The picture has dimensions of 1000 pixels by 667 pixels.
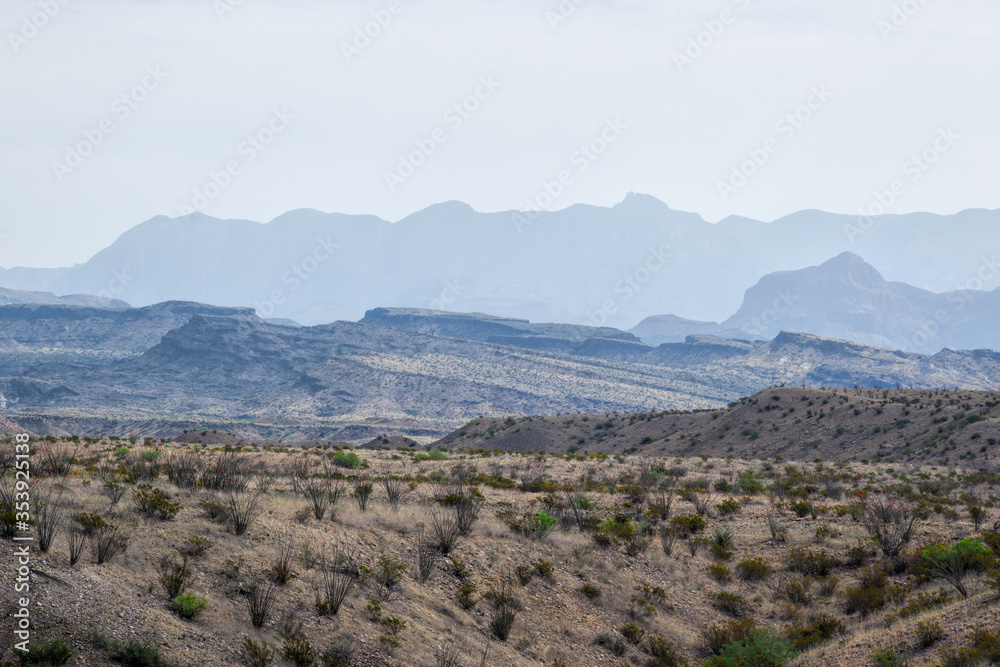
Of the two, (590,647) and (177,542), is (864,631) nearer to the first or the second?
(590,647)

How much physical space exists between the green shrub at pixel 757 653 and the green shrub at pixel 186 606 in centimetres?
854

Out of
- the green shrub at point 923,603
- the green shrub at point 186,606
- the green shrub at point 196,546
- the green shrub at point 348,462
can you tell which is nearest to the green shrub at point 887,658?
the green shrub at point 923,603

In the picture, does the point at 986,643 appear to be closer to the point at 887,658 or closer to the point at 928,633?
the point at 928,633

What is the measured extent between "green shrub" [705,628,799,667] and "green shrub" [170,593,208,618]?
8.54 metres

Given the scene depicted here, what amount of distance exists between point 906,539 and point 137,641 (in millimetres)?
16273

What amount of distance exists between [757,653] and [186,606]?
9392mm

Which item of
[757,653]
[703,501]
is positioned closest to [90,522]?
[757,653]

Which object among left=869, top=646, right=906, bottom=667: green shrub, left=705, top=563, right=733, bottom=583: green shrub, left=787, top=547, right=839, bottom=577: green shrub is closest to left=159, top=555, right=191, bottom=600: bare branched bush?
left=869, top=646, right=906, bottom=667: green shrub

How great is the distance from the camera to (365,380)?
488ft

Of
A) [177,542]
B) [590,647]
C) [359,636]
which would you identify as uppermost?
[177,542]

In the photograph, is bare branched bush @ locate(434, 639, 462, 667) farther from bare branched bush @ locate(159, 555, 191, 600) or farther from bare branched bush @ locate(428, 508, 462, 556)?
bare branched bush @ locate(159, 555, 191, 600)

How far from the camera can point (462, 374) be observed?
15562 centimetres

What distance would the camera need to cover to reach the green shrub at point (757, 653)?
40.6ft

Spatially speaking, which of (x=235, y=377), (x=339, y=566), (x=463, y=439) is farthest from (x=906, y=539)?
(x=235, y=377)
